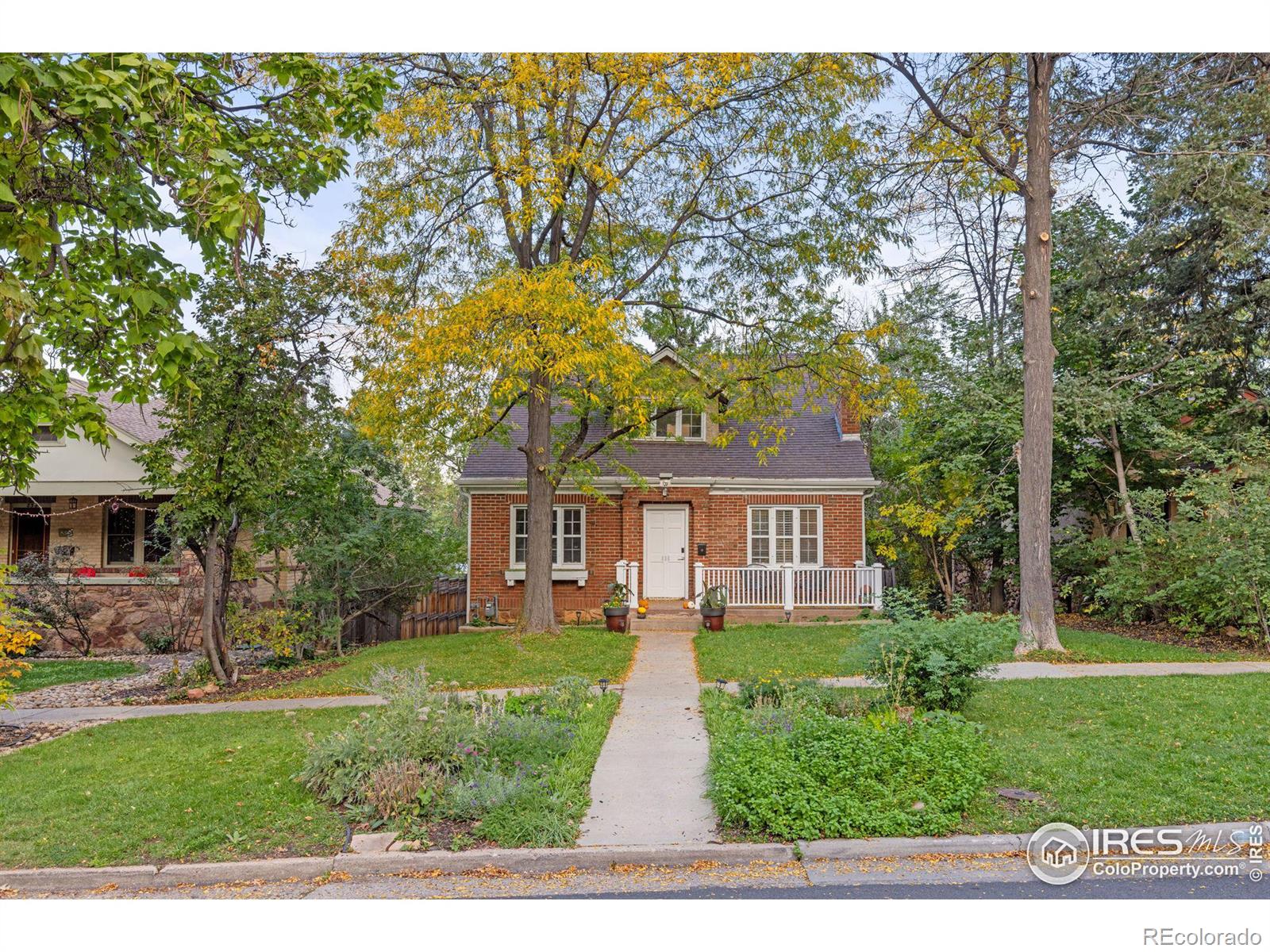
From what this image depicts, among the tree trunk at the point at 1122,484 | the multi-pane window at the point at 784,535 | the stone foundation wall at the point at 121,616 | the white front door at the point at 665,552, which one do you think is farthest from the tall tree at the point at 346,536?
the tree trunk at the point at 1122,484

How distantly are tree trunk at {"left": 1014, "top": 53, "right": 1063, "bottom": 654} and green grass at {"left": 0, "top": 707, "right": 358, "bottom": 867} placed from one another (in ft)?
32.2

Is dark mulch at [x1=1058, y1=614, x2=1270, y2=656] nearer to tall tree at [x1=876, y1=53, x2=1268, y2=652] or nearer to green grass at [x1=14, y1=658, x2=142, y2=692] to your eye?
tall tree at [x1=876, y1=53, x2=1268, y2=652]

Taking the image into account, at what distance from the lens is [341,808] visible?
5.57 m

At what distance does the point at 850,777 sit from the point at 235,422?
890 centimetres

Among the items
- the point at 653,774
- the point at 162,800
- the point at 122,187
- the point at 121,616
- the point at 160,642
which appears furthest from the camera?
the point at 121,616

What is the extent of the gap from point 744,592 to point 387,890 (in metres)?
13.0

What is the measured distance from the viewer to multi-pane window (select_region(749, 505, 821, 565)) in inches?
698

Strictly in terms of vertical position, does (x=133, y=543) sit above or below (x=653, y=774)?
above

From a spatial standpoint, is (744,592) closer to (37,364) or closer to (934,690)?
(934,690)

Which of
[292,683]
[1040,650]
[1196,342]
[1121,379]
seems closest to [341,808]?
[292,683]

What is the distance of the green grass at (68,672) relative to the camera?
11.9 meters

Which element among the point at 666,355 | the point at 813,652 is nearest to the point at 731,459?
the point at 666,355

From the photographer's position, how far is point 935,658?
6.93m

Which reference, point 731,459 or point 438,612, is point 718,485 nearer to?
point 731,459
